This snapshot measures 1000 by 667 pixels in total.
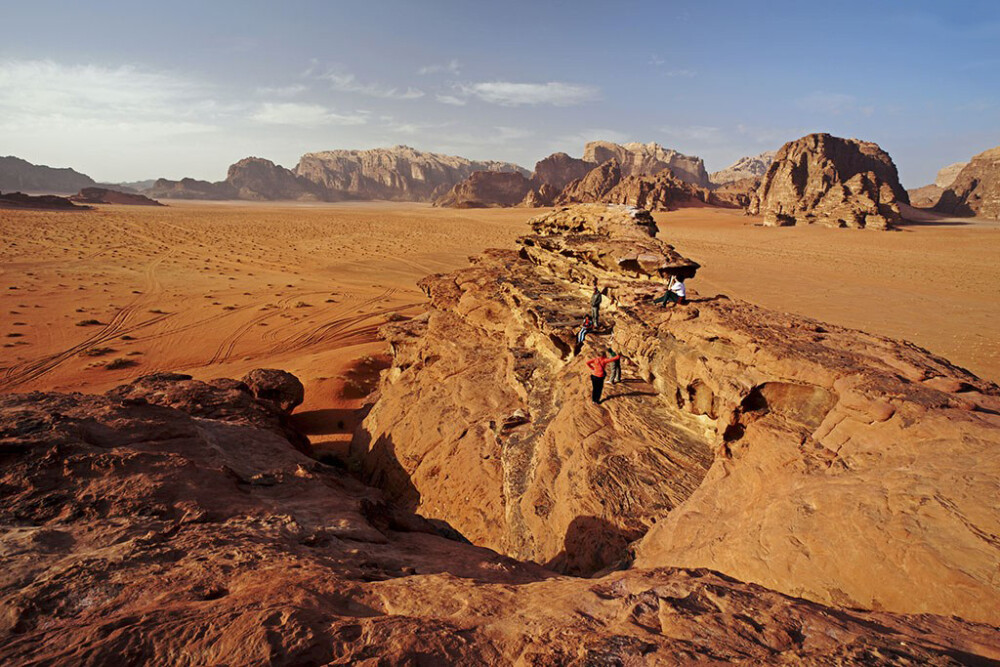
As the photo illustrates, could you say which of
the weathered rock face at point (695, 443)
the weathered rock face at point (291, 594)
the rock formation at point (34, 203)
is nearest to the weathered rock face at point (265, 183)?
the rock formation at point (34, 203)

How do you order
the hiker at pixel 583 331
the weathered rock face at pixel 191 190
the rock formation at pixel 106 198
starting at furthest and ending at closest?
1. the weathered rock face at pixel 191 190
2. the rock formation at pixel 106 198
3. the hiker at pixel 583 331

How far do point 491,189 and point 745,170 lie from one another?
107737 mm

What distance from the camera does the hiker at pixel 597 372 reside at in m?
7.22

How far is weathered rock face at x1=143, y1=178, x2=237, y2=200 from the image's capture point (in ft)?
449

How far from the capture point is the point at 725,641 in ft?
7.85

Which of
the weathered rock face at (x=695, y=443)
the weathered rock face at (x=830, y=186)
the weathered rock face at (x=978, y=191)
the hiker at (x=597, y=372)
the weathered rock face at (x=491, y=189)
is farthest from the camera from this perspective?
the weathered rock face at (x=491, y=189)

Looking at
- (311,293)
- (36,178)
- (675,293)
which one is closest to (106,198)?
(36,178)

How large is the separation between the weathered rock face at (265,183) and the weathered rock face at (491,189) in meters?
60.2

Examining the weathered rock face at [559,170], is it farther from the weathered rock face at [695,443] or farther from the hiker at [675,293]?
the hiker at [675,293]

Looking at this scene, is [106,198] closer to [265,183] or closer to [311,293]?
[265,183]

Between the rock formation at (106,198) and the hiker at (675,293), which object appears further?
the rock formation at (106,198)

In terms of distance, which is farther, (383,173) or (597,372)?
(383,173)

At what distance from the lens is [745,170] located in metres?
162

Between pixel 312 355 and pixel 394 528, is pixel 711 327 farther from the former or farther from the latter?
pixel 312 355
